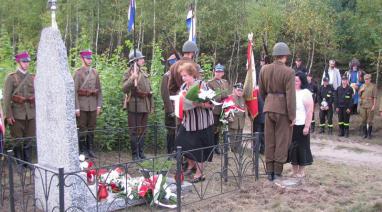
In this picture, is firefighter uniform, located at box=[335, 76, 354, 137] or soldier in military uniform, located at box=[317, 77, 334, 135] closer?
firefighter uniform, located at box=[335, 76, 354, 137]

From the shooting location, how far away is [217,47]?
72.2ft

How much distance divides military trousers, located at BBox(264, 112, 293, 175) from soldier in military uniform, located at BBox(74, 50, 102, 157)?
318 cm

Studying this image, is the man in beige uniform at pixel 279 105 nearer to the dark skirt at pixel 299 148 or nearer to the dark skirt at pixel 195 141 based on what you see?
the dark skirt at pixel 299 148

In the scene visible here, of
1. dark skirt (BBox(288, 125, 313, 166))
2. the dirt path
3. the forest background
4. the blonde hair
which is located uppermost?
the forest background

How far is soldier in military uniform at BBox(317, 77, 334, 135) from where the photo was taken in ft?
45.5

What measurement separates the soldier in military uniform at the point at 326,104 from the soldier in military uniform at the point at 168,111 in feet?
21.1

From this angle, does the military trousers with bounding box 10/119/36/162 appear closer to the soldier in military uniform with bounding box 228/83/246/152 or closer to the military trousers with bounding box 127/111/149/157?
the military trousers with bounding box 127/111/149/157

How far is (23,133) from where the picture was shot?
25.9ft

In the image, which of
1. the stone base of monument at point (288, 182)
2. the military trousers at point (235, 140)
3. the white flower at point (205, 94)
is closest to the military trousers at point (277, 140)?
the stone base of monument at point (288, 182)

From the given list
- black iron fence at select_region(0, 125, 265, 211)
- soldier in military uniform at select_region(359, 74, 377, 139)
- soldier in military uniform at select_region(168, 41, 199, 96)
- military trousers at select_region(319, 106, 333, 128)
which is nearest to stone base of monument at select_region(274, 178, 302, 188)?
black iron fence at select_region(0, 125, 265, 211)

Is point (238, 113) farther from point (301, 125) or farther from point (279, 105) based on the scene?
point (279, 105)

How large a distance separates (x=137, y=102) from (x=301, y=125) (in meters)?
2.96

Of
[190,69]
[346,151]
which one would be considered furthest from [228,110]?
[346,151]

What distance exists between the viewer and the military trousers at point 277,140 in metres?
6.86
